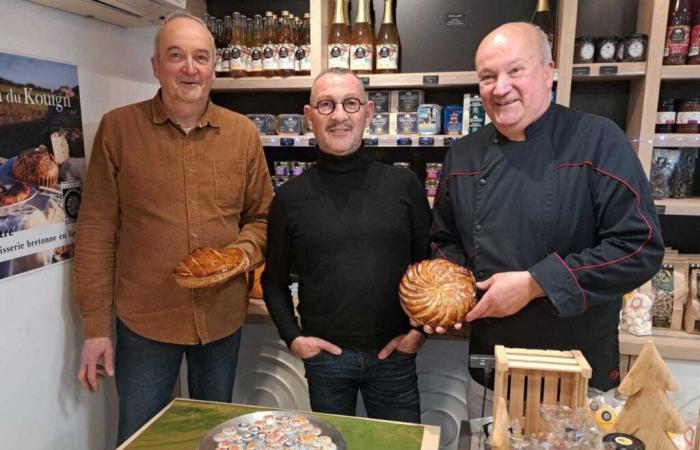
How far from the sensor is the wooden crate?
3.20 ft

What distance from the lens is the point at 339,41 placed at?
2.60 metres

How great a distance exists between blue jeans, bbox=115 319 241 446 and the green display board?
434 millimetres

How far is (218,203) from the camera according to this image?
1.76 meters

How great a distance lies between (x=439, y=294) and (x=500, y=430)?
57cm

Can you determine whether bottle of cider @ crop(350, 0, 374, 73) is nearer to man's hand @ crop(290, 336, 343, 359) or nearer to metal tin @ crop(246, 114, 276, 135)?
metal tin @ crop(246, 114, 276, 135)

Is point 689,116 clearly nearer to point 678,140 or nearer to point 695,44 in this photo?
point 678,140

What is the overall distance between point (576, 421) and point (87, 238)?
159 cm

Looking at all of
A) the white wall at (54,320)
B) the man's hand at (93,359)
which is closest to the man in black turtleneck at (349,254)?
the man's hand at (93,359)

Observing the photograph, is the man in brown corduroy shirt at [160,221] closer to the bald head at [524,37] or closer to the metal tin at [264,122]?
the metal tin at [264,122]

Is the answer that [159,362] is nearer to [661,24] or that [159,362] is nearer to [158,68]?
[158,68]

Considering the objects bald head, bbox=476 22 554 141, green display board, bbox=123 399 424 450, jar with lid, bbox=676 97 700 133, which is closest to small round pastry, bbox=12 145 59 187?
green display board, bbox=123 399 424 450

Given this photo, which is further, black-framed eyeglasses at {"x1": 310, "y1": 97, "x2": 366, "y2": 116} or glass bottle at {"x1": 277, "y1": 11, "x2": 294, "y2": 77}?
glass bottle at {"x1": 277, "y1": 11, "x2": 294, "y2": 77}

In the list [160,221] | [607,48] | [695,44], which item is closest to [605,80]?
[607,48]

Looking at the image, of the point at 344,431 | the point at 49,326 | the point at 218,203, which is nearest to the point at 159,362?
the point at 49,326
